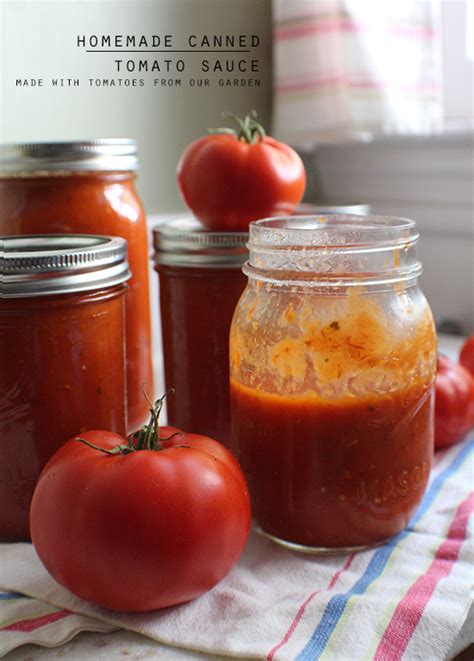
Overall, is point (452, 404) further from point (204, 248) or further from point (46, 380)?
point (46, 380)

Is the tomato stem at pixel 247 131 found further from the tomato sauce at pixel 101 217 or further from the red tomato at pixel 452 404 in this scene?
the red tomato at pixel 452 404

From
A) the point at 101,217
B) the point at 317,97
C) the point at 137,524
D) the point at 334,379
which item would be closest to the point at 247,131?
the point at 101,217

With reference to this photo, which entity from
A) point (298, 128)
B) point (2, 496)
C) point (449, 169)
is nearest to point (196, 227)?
Answer: point (2, 496)

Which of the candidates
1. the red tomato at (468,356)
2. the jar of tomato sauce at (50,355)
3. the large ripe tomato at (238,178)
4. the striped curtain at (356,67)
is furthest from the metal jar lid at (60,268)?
the striped curtain at (356,67)

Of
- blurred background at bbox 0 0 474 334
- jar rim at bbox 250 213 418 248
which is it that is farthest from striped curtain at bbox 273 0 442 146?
jar rim at bbox 250 213 418 248

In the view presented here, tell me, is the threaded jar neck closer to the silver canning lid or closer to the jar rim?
the jar rim
